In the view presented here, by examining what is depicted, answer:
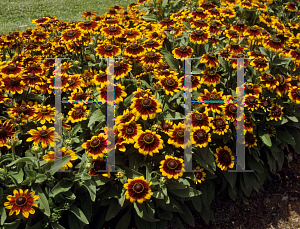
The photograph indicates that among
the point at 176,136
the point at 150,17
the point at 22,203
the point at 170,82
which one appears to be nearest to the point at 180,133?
the point at 176,136

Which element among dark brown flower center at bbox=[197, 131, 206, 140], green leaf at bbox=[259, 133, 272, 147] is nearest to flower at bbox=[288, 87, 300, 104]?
green leaf at bbox=[259, 133, 272, 147]

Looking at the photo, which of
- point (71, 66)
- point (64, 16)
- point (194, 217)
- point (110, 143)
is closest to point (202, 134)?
point (110, 143)

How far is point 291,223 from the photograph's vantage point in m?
3.40

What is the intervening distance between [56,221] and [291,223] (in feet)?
8.74

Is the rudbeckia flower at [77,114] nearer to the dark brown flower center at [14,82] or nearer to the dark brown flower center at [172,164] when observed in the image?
the dark brown flower center at [14,82]

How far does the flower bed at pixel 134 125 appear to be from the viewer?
253cm

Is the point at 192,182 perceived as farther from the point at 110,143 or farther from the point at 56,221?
the point at 56,221

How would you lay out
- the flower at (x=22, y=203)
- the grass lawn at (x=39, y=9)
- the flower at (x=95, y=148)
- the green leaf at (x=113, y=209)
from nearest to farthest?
the flower at (x=22, y=203)
the flower at (x=95, y=148)
the green leaf at (x=113, y=209)
the grass lawn at (x=39, y=9)

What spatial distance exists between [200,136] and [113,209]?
110 centimetres

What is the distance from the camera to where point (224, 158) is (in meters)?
3.03

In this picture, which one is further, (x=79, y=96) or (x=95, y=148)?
(x=79, y=96)

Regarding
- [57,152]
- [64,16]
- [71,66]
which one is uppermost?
→ [64,16]

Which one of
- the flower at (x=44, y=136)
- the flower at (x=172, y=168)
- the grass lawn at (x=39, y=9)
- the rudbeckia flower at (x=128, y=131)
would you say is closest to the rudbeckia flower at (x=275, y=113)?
the flower at (x=172, y=168)

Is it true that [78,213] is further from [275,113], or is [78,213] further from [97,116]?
[275,113]
